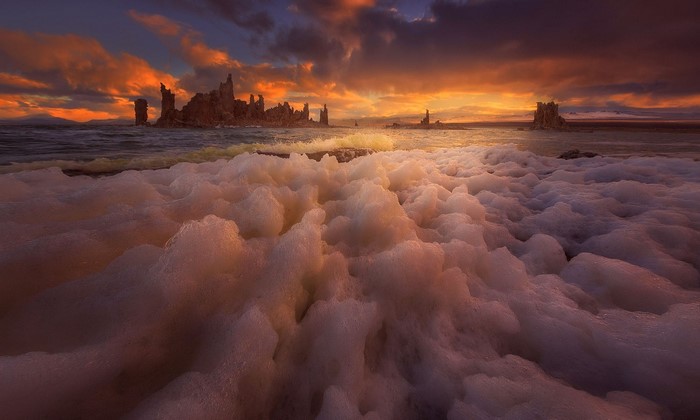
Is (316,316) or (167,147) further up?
(167,147)

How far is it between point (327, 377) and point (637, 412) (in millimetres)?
1592

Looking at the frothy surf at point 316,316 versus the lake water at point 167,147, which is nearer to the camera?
the frothy surf at point 316,316

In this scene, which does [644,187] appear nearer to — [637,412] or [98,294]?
[637,412]

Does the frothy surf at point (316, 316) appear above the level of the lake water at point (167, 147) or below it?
below

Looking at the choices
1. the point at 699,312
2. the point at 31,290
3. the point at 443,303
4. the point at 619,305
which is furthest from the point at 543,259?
the point at 31,290

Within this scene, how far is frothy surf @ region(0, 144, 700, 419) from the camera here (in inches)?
62.4

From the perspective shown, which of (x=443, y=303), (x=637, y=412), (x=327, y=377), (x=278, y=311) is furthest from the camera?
(x=443, y=303)

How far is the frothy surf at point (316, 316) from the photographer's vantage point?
158 centimetres

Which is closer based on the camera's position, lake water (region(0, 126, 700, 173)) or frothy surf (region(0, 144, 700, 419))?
frothy surf (region(0, 144, 700, 419))

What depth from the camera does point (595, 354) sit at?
76.9 inches

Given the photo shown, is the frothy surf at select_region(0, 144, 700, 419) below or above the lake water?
below

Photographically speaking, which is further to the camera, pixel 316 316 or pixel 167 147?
pixel 167 147

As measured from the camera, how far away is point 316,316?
2064mm

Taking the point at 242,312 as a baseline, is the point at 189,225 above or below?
above
